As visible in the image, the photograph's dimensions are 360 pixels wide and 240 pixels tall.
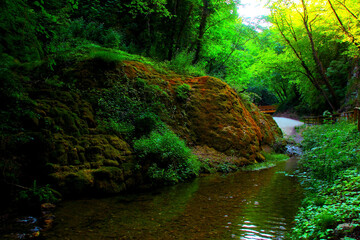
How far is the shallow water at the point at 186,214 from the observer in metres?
3.53

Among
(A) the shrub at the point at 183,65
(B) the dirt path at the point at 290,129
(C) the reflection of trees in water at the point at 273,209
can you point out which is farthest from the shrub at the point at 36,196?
(B) the dirt path at the point at 290,129

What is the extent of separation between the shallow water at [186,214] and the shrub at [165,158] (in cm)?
55

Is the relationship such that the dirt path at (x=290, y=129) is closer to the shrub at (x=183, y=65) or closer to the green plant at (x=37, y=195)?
the shrub at (x=183, y=65)

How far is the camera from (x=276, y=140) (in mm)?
14820

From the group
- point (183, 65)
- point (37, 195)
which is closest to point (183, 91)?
point (183, 65)

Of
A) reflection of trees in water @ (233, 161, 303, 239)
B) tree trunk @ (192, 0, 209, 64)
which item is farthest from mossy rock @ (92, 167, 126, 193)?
tree trunk @ (192, 0, 209, 64)

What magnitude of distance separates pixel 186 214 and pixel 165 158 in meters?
2.72

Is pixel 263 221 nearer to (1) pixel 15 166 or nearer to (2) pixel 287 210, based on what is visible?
(2) pixel 287 210

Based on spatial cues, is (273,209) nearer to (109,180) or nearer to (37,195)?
(109,180)

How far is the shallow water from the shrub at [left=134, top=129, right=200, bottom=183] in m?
0.55

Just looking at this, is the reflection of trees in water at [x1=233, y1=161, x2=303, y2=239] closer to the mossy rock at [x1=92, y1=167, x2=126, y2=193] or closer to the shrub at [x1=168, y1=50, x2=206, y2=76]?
the mossy rock at [x1=92, y1=167, x2=126, y2=193]

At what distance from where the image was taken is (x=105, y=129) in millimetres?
6938

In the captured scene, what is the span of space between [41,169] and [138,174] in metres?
2.32

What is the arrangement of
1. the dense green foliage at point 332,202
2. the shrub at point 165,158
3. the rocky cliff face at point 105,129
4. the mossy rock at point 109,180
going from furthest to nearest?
the shrub at point 165,158, the mossy rock at point 109,180, the rocky cliff face at point 105,129, the dense green foliage at point 332,202
